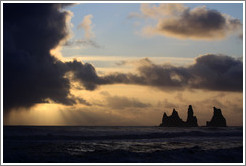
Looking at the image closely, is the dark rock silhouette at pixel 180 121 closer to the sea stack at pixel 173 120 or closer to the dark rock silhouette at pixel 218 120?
the sea stack at pixel 173 120

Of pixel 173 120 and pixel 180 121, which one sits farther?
pixel 173 120

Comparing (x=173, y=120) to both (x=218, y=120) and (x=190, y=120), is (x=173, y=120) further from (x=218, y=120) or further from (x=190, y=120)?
(x=218, y=120)

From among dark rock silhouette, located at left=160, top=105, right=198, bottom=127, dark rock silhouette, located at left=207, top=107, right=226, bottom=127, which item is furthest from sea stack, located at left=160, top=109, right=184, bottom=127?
dark rock silhouette, located at left=207, top=107, right=226, bottom=127

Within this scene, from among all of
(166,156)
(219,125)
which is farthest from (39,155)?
(219,125)

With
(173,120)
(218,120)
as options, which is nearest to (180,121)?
(173,120)

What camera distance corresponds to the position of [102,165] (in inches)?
620

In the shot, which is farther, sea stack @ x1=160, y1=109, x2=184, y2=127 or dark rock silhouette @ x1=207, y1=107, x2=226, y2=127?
sea stack @ x1=160, y1=109, x2=184, y2=127

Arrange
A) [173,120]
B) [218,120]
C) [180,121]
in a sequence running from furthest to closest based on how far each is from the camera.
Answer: [173,120] → [180,121] → [218,120]

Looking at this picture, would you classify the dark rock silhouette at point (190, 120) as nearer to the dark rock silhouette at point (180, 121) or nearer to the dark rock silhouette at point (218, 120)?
the dark rock silhouette at point (180, 121)

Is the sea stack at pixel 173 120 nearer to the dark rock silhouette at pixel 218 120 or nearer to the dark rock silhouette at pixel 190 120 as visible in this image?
the dark rock silhouette at pixel 190 120

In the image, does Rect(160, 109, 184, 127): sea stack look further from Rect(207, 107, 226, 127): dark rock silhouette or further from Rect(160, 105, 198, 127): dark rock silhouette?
Rect(207, 107, 226, 127): dark rock silhouette

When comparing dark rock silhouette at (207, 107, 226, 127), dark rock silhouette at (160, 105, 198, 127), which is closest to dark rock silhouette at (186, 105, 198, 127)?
dark rock silhouette at (160, 105, 198, 127)

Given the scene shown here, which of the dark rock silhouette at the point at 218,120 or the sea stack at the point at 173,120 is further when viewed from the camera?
the sea stack at the point at 173,120

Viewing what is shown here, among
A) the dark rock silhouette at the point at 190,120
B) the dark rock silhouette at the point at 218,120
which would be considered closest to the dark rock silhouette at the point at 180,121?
the dark rock silhouette at the point at 190,120
